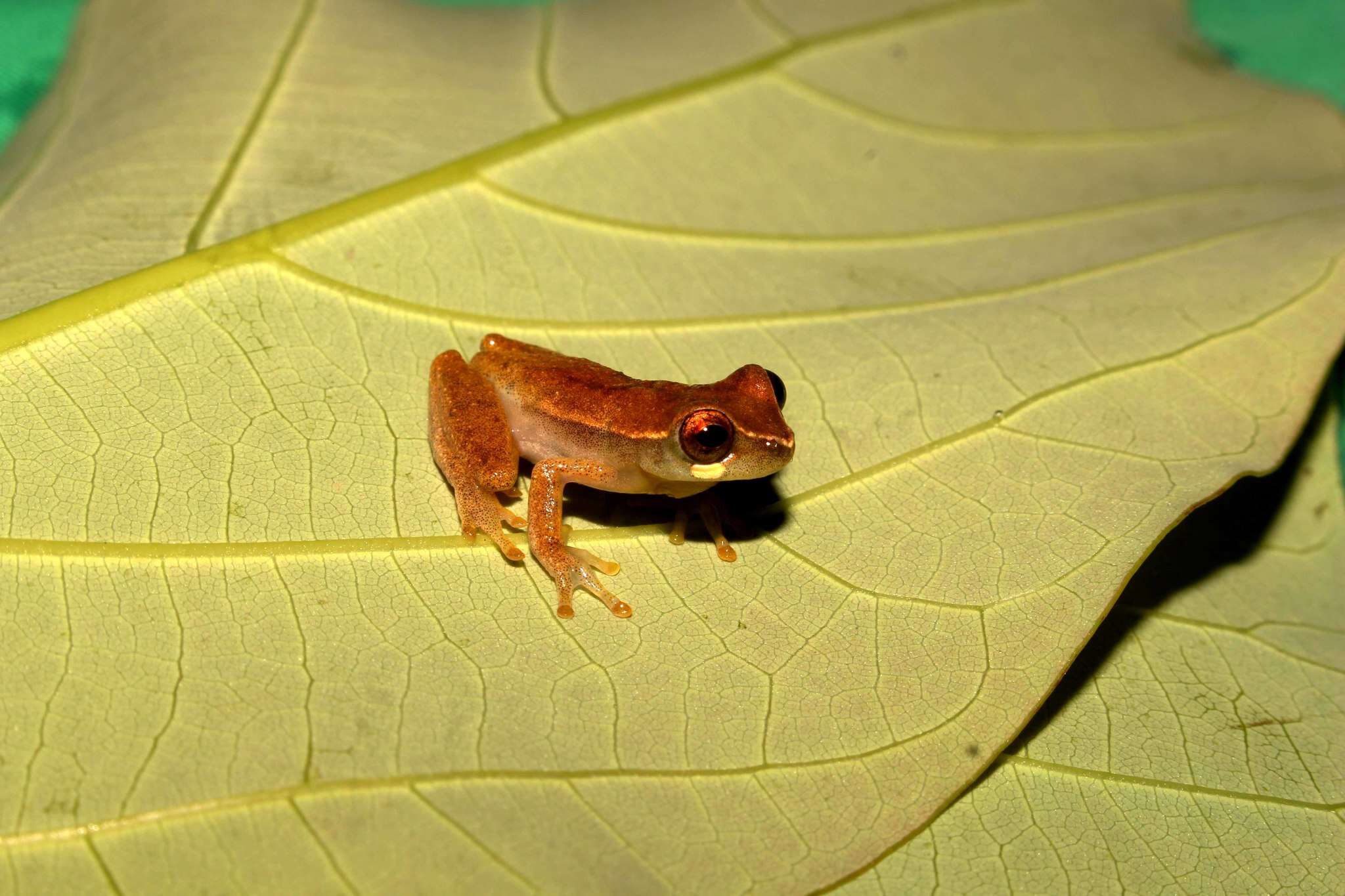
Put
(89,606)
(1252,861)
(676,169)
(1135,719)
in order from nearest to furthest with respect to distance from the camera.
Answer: (89,606) → (1252,861) → (1135,719) → (676,169)

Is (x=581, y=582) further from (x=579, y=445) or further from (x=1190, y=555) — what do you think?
(x=1190, y=555)

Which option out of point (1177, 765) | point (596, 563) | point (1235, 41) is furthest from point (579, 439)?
point (1235, 41)

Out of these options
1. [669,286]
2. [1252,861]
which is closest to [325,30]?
[669,286]

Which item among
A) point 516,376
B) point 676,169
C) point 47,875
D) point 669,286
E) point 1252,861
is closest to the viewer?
point 47,875

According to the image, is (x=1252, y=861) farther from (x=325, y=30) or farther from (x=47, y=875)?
(x=325, y=30)

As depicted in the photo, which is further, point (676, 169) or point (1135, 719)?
point (676, 169)

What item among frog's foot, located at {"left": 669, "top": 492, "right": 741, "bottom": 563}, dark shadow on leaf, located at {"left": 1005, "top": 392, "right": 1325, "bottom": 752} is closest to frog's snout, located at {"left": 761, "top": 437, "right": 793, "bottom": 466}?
frog's foot, located at {"left": 669, "top": 492, "right": 741, "bottom": 563}

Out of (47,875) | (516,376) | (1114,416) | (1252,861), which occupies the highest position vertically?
(516,376)
